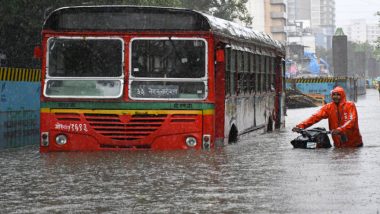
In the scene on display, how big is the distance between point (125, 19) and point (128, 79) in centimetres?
98

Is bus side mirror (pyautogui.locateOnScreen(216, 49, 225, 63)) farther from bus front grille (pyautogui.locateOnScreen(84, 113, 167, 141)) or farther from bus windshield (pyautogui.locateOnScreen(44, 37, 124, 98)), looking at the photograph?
bus windshield (pyautogui.locateOnScreen(44, 37, 124, 98))

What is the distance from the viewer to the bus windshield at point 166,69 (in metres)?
16.3

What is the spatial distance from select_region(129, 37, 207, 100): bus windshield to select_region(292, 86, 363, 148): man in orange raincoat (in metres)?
2.16

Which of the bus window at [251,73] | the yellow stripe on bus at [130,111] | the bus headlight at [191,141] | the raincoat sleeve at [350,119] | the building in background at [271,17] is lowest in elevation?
the bus headlight at [191,141]

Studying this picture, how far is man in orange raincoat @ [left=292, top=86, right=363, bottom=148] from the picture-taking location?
671 inches

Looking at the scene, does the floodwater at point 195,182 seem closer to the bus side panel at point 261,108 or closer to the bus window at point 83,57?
the bus window at point 83,57

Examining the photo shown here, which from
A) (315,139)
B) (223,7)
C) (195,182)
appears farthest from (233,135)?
(223,7)

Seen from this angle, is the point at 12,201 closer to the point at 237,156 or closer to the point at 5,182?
the point at 5,182

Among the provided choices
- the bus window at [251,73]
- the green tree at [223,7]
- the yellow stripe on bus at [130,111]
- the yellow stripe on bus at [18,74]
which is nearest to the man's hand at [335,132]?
the yellow stripe on bus at [130,111]

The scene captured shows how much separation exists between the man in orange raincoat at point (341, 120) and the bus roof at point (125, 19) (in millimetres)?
2476

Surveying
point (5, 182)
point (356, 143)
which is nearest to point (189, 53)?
point (356, 143)

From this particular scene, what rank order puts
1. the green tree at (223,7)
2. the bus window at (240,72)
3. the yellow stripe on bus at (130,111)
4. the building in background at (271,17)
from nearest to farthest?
the yellow stripe on bus at (130,111) < the bus window at (240,72) < the green tree at (223,7) < the building in background at (271,17)

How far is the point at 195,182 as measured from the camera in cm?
1188

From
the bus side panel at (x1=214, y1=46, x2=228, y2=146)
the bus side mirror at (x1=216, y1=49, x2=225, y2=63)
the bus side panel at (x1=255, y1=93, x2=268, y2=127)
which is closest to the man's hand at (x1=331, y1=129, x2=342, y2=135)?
the bus side panel at (x1=214, y1=46, x2=228, y2=146)
